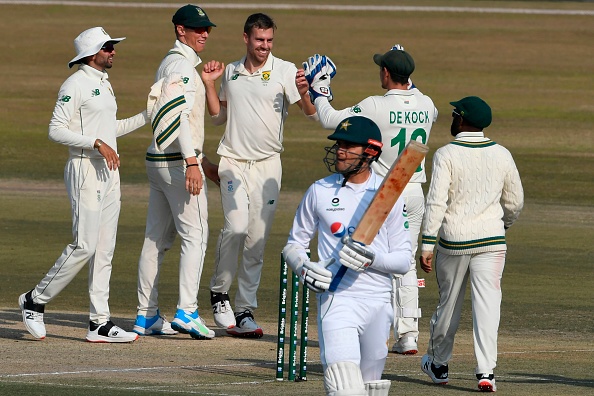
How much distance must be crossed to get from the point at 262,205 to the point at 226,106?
2.73 feet

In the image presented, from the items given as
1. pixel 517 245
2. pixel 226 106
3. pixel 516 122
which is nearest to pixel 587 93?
pixel 516 122

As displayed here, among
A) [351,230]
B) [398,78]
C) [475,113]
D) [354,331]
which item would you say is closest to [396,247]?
[351,230]

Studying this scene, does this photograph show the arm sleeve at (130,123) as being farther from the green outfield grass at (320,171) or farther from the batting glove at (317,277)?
the batting glove at (317,277)

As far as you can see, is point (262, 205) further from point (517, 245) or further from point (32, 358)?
point (517, 245)

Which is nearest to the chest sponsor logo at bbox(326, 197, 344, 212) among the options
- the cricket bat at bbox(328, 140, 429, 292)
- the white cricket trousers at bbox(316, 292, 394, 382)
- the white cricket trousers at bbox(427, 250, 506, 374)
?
the cricket bat at bbox(328, 140, 429, 292)

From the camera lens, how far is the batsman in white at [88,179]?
9.07 meters

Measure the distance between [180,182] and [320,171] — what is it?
14070 millimetres

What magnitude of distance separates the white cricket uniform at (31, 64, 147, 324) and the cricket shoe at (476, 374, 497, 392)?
2881 mm

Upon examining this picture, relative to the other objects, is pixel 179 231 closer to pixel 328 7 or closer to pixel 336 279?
pixel 336 279

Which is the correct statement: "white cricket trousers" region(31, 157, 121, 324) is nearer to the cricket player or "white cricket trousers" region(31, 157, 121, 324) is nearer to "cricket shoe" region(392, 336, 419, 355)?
the cricket player

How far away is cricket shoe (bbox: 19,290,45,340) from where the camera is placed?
910 centimetres

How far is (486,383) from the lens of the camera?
25.3 ft

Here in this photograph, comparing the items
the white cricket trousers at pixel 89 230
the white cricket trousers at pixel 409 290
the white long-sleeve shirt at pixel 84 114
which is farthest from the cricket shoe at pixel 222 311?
the white long-sleeve shirt at pixel 84 114

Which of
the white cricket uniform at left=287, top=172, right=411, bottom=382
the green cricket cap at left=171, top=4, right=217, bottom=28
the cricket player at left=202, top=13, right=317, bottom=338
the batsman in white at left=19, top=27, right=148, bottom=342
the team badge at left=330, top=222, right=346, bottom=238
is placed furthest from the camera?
the cricket player at left=202, top=13, right=317, bottom=338
